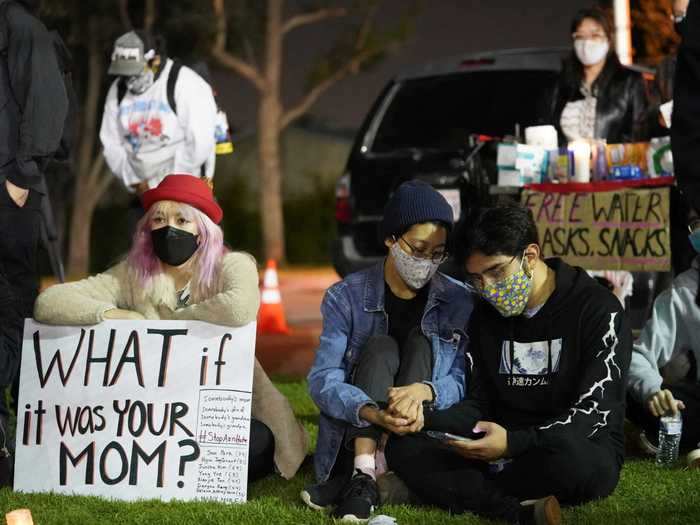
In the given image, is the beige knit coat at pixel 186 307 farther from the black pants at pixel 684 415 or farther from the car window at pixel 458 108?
the car window at pixel 458 108

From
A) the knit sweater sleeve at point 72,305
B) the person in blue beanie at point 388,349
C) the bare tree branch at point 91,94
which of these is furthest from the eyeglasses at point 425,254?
the bare tree branch at point 91,94

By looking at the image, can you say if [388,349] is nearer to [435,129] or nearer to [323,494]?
[323,494]

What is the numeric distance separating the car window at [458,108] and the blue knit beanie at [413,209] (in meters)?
3.32

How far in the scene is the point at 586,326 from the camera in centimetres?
460

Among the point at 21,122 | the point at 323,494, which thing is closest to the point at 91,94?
the point at 21,122

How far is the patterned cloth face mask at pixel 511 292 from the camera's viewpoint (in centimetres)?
455

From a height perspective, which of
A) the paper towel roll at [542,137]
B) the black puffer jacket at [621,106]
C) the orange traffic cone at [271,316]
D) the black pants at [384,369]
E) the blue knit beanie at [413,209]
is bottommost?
the orange traffic cone at [271,316]

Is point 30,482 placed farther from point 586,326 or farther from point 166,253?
point 586,326

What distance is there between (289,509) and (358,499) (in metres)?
0.31

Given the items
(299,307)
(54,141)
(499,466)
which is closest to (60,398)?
(54,141)

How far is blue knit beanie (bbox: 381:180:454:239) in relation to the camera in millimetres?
4832

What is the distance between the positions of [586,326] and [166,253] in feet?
5.58

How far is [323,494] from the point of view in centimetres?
471

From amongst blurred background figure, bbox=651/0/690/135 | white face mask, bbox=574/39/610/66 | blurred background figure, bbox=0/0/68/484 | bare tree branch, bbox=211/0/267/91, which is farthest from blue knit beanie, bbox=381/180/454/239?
bare tree branch, bbox=211/0/267/91
